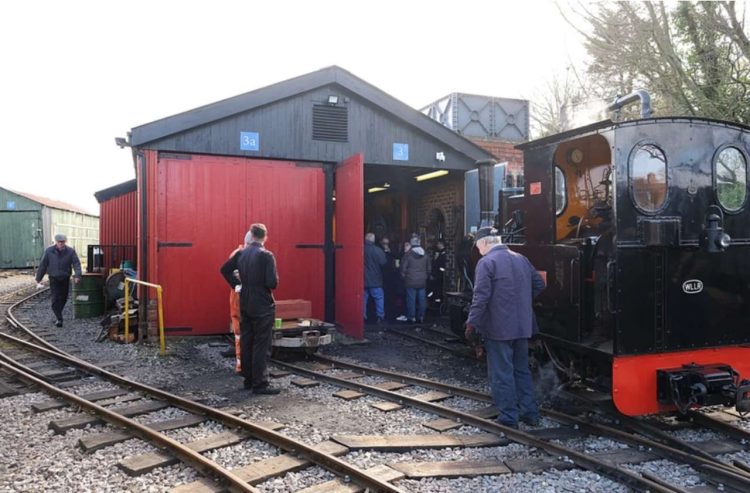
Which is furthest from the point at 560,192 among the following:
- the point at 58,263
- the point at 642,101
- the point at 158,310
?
the point at 58,263

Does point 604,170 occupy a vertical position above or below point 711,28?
below

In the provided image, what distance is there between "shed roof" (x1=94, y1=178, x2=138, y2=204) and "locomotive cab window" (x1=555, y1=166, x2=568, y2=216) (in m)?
11.2

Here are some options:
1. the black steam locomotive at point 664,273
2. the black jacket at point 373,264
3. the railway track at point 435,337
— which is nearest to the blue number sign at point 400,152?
the black jacket at point 373,264

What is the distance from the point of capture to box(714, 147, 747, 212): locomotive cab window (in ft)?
16.3

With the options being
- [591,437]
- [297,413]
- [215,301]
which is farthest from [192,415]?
[215,301]

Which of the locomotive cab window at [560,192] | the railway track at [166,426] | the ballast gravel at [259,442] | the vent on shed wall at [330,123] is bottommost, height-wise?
the ballast gravel at [259,442]

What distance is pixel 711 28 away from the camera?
31.5 feet

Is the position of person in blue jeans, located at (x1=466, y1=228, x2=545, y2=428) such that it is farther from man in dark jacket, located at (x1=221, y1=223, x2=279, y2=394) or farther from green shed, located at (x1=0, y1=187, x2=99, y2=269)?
green shed, located at (x1=0, y1=187, x2=99, y2=269)

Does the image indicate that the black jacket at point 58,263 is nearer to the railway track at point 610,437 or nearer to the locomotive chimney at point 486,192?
the railway track at point 610,437

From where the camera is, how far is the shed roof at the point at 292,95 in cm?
913

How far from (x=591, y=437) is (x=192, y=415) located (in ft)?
12.1

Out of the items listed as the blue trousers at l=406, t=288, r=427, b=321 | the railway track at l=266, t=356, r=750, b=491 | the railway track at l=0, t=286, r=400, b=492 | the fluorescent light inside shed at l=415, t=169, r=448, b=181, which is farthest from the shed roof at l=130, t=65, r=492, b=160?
the railway track at l=266, t=356, r=750, b=491

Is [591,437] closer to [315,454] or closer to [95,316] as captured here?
[315,454]

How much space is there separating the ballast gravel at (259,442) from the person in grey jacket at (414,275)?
2.78 m
